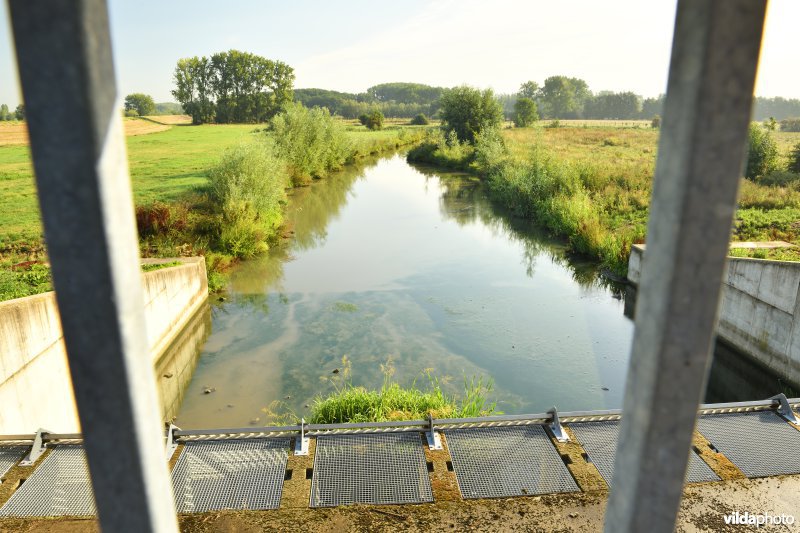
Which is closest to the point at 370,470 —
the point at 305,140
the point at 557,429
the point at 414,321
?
the point at 557,429

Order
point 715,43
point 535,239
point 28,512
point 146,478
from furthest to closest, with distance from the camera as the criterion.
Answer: point 535,239
point 28,512
point 146,478
point 715,43

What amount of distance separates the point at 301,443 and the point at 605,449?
2.49 meters

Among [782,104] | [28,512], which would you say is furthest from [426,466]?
[782,104]

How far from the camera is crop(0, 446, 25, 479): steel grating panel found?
3932 millimetres

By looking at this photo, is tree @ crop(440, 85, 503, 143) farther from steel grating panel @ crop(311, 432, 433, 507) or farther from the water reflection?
steel grating panel @ crop(311, 432, 433, 507)

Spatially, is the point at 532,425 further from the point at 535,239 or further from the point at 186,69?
the point at 186,69

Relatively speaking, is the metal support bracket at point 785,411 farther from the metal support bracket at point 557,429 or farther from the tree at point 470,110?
the tree at point 470,110

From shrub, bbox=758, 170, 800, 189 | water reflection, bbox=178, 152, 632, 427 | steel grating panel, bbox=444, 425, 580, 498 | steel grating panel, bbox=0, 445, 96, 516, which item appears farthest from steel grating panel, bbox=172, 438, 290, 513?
shrub, bbox=758, 170, 800, 189

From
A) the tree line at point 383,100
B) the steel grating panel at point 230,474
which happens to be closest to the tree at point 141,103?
the tree line at point 383,100

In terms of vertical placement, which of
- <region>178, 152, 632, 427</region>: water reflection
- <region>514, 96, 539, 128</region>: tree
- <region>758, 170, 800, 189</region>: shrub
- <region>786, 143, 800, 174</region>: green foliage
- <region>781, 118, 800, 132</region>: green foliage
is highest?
<region>514, 96, 539, 128</region>: tree

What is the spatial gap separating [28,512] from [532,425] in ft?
12.7

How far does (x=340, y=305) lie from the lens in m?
12.5

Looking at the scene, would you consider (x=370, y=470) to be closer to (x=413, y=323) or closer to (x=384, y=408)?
(x=384, y=408)

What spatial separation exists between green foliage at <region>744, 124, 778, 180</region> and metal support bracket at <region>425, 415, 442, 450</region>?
2215cm
